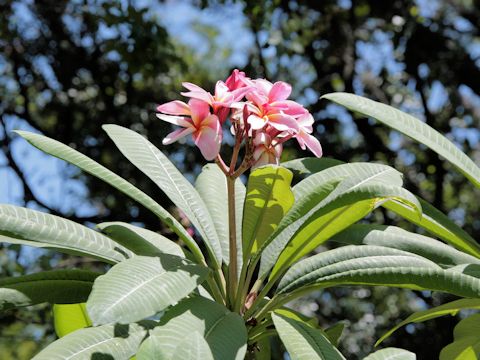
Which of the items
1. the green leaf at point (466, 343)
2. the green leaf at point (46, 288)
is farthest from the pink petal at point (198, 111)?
the green leaf at point (466, 343)

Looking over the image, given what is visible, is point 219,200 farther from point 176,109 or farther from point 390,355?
point 390,355

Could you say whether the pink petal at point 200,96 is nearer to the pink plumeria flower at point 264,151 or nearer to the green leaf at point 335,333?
the pink plumeria flower at point 264,151

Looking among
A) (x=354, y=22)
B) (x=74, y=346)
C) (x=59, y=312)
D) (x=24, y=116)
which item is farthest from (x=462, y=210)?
(x=74, y=346)

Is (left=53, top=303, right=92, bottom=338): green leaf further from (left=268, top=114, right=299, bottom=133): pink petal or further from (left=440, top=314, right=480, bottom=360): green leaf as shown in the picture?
(left=440, top=314, right=480, bottom=360): green leaf

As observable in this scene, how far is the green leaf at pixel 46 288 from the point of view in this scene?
1.28 m

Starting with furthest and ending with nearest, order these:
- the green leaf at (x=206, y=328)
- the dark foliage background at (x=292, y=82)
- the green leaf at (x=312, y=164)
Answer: the dark foliage background at (x=292, y=82), the green leaf at (x=312, y=164), the green leaf at (x=206, y=328)

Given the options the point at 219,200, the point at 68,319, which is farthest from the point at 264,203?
the point at 68,319

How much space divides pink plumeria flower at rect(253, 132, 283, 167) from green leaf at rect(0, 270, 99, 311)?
362 mm

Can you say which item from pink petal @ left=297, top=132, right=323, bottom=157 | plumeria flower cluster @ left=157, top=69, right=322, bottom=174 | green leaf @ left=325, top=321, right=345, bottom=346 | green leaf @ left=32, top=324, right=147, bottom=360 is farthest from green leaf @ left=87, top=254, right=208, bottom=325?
green leaf @ left=325, top=321, right=345, bottom=346

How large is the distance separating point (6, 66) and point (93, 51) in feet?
2.80

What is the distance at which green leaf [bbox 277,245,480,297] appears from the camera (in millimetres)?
1167

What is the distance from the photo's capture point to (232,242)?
134cm

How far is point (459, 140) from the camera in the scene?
15.6ft

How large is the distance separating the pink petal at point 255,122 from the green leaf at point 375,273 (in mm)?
247
